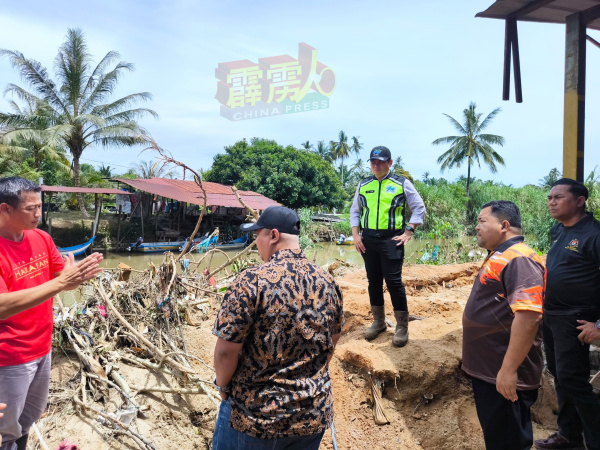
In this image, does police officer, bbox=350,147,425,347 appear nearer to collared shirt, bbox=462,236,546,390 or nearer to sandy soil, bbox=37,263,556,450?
sandy soil, bbox=37,263,556,450

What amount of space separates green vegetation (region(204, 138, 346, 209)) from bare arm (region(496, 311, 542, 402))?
866 inches

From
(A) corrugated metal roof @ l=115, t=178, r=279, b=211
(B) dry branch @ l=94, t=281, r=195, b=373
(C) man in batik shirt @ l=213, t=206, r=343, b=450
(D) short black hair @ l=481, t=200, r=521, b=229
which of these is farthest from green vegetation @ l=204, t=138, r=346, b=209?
(C) man in batik shirt @ l=213, t=206, r=343, b=450

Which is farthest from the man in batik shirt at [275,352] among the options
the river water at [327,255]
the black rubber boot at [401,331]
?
the river water at [327,255]

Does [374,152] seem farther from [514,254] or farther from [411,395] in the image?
[411,395]

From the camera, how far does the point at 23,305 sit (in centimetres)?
194

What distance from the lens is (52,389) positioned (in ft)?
10.4

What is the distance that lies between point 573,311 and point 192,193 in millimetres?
17720

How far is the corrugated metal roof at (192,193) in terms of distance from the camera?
17.2 meters

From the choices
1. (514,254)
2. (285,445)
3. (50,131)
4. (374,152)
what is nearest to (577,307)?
(514,254)

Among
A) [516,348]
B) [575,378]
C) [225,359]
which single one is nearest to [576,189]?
[575,378]

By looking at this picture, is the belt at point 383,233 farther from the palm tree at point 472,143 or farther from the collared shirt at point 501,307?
the palm tree at point 472,143

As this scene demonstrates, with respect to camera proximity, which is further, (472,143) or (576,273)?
(472,143)

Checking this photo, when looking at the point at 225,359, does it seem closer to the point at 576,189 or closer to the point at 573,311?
the point at 573,311

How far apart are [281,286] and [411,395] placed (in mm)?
2268
